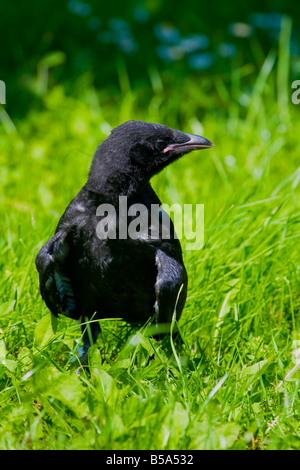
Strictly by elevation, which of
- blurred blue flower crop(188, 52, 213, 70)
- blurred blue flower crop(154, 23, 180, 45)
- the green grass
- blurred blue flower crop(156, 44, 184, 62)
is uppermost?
blurred blue flower crop(154, 23, 180, 45)

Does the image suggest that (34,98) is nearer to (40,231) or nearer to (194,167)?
(194,167)

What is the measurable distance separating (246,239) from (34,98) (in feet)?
11.0

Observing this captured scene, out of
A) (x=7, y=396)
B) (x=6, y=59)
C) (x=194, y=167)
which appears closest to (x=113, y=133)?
(x=7, y=396)

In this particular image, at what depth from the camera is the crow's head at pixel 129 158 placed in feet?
10.5

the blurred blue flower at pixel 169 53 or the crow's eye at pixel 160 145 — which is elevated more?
the blurred blue flower at pixel 169 53

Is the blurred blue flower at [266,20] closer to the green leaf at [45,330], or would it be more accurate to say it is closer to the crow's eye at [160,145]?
the crow's eye at [160,145]

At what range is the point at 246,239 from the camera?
4102mm

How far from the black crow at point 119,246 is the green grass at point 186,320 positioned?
202mm

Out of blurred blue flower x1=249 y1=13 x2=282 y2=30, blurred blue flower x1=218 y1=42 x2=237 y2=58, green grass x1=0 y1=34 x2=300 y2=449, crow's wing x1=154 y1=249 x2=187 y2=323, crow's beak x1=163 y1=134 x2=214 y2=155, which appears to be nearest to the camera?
green grass x1=0 y1=34 x2=300 y2=449

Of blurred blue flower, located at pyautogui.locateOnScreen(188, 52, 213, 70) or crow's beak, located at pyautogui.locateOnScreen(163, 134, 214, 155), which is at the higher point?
blurred blue flower, located at pyautogui.locateOnScreen(188, 52, 213, 70)

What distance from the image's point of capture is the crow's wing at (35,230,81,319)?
3.25 m
